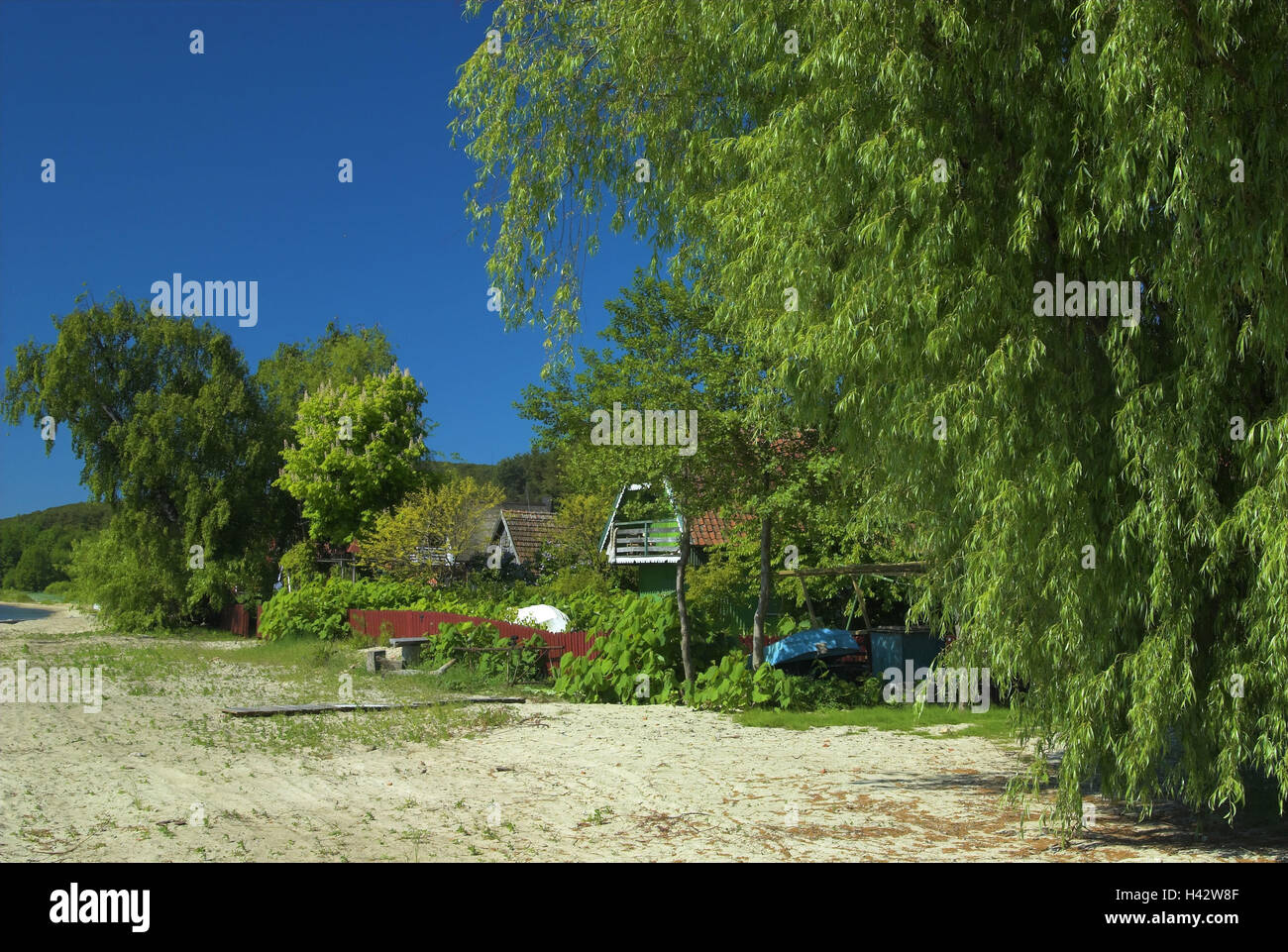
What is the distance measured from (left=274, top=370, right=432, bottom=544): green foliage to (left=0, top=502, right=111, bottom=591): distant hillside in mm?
28895

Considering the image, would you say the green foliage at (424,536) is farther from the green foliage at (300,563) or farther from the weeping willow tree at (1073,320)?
the weeping willow tree at (1073,320)

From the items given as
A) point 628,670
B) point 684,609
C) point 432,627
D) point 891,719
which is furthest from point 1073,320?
point 432,627

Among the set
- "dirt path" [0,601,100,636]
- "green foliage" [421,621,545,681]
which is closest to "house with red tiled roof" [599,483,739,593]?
"green foliage" [421,621,545,681]

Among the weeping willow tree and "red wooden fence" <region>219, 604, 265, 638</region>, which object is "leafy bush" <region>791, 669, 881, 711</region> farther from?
"red wooden fence" <region>219, 604, 265, 638</region>

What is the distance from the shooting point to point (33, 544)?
76.6 metres

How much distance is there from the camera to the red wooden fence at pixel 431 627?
19.2 meters

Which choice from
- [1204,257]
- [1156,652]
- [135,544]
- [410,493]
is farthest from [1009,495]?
[135,544]

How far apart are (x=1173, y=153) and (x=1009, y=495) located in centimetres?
256

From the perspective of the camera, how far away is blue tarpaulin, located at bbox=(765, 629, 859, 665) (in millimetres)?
18000

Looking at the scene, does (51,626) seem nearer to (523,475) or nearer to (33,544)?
(33,544)

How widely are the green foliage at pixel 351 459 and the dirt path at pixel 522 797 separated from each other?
20.6 meters

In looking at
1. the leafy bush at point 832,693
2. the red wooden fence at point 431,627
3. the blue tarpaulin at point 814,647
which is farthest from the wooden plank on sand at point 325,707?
the blue tarpaulin at point 814,647

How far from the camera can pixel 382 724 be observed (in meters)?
13.4

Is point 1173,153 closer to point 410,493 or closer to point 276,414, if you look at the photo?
point 410,493
